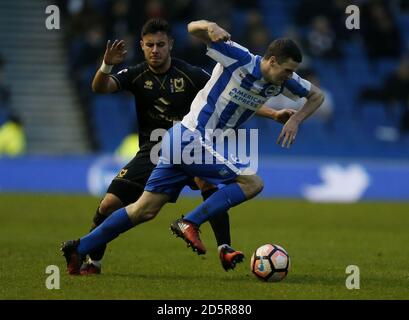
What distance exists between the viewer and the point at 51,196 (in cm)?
1938

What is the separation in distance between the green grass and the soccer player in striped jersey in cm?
49

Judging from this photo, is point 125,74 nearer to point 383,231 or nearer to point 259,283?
point 259,283

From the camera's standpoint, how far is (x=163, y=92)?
355 inches

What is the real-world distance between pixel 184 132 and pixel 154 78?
3.09 ft

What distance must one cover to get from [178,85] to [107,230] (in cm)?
157

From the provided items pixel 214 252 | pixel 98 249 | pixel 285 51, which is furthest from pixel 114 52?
pixel 214 252

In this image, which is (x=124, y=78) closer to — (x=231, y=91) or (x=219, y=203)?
(x=231, y=91)

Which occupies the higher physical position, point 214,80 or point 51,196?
point 51,196

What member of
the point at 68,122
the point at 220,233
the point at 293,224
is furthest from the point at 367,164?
the point at 220,233

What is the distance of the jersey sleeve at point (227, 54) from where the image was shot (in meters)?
8.02

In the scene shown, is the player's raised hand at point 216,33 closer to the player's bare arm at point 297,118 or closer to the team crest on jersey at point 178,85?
the player's bare arm at point 297,118

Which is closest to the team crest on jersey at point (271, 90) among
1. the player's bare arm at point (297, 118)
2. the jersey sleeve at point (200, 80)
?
the player's bare arm at point (297, 118)

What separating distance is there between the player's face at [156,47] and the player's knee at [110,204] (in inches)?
49.8

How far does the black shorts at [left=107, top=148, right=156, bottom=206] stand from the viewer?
8.91 metres
